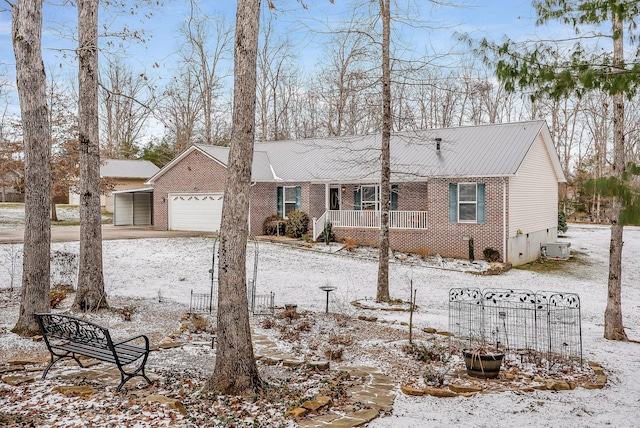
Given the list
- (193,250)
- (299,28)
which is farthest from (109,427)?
(193,250)

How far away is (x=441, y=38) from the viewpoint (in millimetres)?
10891

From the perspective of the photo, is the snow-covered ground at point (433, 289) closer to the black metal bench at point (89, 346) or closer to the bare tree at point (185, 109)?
the black metal bench at point (89, 346)

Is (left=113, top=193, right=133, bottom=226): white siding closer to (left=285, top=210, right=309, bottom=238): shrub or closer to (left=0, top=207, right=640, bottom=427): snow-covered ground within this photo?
(left=0, top=207, right=640, bottom=427): snow-covered ground

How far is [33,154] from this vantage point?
7461 mm

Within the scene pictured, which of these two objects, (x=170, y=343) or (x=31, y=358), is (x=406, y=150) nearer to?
(x=170, y=343)

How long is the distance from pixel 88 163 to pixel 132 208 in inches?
886

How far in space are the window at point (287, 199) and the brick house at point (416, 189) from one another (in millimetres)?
52

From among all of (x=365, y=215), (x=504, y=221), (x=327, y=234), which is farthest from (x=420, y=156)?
(x=327, y=234)

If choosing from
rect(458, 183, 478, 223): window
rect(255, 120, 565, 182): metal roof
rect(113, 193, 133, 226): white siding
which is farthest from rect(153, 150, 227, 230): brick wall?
rect(458, 183, 478, 223): window

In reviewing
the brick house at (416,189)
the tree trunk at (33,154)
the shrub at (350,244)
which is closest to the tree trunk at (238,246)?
the tree trunk at (33,154)

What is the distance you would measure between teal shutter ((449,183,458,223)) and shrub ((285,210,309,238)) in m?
6.70

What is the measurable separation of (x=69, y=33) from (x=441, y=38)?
25.4 feet

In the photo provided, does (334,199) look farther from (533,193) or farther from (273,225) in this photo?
(533,193)

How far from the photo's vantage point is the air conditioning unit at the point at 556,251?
69.6 ft
